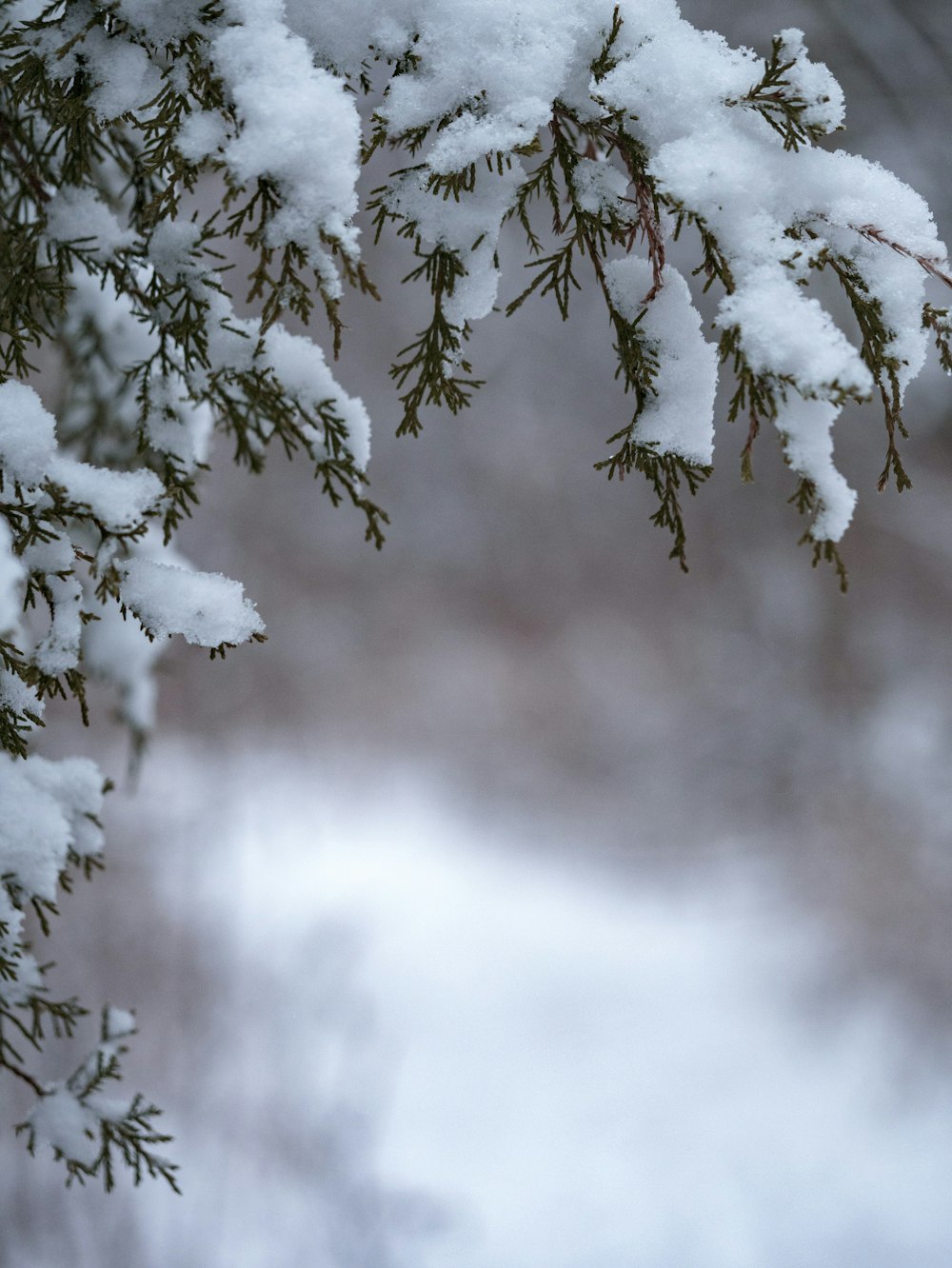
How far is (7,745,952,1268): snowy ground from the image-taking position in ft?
15.9

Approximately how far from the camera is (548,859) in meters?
7.92

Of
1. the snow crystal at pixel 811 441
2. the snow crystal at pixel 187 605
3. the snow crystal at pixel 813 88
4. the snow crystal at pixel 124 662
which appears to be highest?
the snow crystal at pixel 813 88

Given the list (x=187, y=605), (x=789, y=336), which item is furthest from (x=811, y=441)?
(x=187, y=605)

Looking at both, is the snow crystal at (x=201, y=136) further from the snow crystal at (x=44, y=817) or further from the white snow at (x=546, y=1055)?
the white snow at (x=546, y=1055)

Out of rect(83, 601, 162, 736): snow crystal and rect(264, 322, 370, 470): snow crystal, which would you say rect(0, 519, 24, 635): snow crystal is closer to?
rect(264, 322, 370, 470): snow crystal

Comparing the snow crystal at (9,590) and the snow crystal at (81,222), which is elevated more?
the snow crystal at (81,222)

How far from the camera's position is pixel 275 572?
1069cm

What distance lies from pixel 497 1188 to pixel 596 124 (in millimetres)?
5222

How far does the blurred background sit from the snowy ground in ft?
0.07

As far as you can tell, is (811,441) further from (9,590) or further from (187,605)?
(9,590)

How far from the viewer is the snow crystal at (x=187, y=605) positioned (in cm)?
137

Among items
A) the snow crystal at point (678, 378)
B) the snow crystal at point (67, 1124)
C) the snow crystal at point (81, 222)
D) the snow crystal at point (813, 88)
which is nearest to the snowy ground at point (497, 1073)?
the snow crystal at point (67, 1124)

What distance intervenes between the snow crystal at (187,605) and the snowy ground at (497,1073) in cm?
403

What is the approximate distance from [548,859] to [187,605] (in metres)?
6.90
